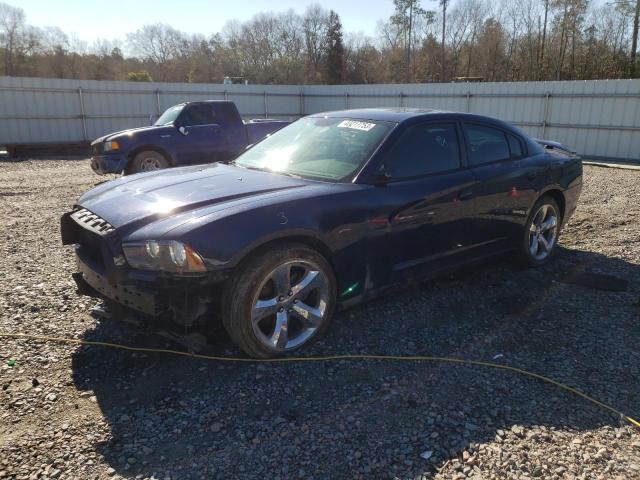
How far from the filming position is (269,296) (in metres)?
3.29

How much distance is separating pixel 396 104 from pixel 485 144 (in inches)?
649

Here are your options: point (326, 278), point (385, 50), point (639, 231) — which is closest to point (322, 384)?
point (326, 278)

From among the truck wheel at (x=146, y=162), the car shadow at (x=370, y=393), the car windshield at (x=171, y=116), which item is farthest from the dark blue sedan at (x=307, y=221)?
the car windshield at (x=171, y=116)

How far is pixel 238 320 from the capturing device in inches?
121

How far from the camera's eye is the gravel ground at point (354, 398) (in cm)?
242

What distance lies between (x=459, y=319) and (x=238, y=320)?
6.12 ft

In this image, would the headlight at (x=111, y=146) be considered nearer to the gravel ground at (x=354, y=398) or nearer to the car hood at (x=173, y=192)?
the gravel ground at (x=354, y=398)

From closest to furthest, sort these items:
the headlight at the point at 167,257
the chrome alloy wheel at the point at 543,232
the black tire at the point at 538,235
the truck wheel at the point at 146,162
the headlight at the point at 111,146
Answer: the headlight at the point at 167,257 → the black tire at the point at 538,235 → the chrome alloy wheel at the point at 543,232 → the headlight at the point at 111,146 → the truck wheel at the point at 146,162

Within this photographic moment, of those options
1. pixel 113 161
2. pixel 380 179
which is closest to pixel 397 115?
pixel 380 179

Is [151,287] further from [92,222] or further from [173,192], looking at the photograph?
[173,192]

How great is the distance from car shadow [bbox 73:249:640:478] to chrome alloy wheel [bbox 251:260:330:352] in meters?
0.17

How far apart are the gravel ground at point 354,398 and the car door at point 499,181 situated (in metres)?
0.59

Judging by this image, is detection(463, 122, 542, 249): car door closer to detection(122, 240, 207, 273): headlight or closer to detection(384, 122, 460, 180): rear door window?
detection(384, 122, 460, 180): rear door window

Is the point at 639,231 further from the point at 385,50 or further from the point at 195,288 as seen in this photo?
the point at 385,50
